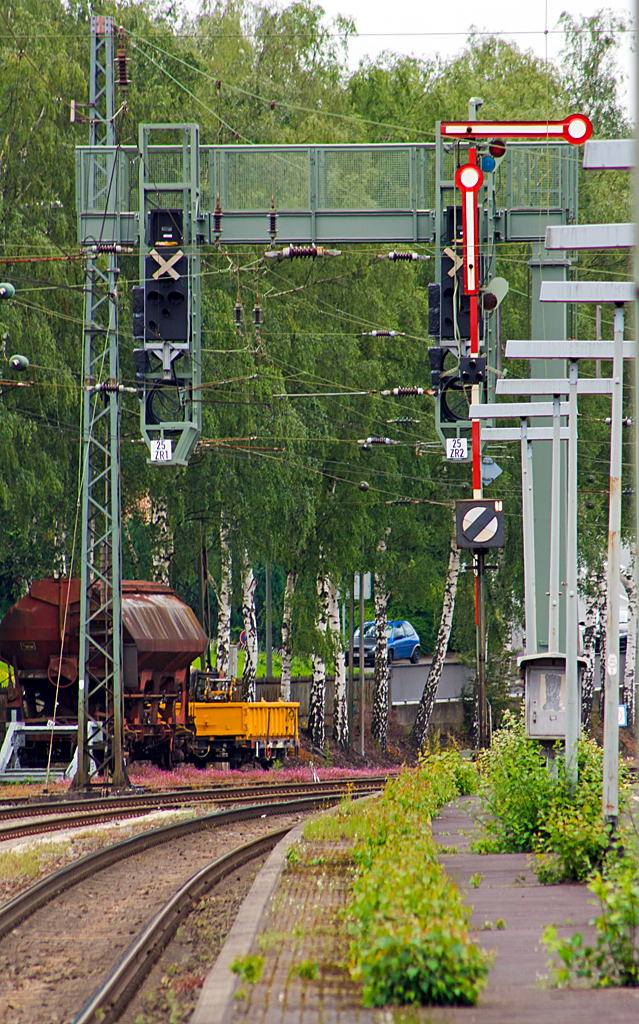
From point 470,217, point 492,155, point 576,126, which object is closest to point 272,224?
point 470,217

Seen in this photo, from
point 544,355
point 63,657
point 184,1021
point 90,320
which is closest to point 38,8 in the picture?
point 90,320

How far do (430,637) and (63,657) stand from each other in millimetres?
34549

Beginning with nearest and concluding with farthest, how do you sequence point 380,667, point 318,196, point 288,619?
point 318,196, point 288,619, point 380,667

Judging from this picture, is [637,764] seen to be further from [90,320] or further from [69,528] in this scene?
[69,528]

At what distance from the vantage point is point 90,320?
22.8 meters

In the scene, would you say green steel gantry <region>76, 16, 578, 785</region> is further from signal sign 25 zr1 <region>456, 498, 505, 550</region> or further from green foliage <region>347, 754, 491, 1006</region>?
green foliage <region>347, 754, 491, 1006</region>

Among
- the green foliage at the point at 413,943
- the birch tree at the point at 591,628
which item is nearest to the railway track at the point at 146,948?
the green foliage at the point at 413,943

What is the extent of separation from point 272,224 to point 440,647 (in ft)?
65.5

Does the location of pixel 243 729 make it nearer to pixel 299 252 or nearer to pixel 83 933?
pixel 299 252

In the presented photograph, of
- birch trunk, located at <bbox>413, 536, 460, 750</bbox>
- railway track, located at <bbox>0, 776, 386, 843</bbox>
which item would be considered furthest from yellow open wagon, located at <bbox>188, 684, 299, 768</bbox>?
birch trunk, located at <bbox>413, 536, 460, 750</bbox>

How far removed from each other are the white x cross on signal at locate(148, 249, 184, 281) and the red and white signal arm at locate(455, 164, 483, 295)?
392cm

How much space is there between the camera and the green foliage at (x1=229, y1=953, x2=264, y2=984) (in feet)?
23.5

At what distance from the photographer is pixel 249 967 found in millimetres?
7219

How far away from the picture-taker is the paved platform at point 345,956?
6332 mm
